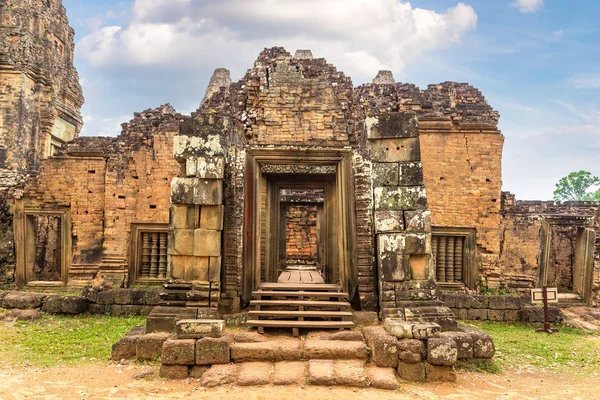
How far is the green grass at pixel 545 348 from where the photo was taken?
758cm

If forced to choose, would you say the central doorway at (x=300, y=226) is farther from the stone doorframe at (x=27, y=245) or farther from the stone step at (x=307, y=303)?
the stone doorframe at (x=27, y=245)

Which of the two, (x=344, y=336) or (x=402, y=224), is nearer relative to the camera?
(x=344, y=336)

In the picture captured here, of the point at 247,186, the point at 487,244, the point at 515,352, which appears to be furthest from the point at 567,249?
the point at 247,186

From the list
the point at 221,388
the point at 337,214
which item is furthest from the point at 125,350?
the point at 337,214

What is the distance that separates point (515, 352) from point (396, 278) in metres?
3.67

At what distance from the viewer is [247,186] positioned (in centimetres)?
761


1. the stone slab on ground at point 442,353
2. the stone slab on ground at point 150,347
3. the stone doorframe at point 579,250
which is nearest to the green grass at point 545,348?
A: the stone slab on ground at point 442,353

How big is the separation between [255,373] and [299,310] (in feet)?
5.47

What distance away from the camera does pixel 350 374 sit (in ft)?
17.6

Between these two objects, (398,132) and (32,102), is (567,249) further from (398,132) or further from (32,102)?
(32,102)

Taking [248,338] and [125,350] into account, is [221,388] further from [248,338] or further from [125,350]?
[125,350]

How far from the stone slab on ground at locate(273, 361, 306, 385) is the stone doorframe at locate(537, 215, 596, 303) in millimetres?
11479

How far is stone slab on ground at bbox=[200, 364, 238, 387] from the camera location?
532 centimetres

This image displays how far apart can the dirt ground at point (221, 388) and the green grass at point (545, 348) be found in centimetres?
92
